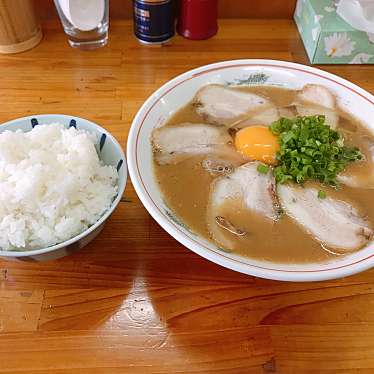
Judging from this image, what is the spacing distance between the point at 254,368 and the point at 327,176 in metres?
0.62

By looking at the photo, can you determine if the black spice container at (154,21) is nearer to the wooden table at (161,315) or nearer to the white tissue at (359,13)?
the white tissue at (359,13)

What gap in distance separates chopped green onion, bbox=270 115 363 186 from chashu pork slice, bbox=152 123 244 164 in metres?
0.15

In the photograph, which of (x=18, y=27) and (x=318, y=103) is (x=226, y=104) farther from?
(x=18, y=27)

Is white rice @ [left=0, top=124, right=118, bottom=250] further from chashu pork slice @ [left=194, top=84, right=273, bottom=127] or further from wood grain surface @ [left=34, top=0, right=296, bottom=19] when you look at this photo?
wood grain surface @ [left=34, top=0, right=296, bottom=19]

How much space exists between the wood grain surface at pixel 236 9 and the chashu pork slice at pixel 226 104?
0.83 m

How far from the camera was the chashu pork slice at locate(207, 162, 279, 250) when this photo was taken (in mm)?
1160

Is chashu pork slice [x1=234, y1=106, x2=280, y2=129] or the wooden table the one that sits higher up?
chashu pork slice [x1=234, y1=106, x2=280, y2=129]

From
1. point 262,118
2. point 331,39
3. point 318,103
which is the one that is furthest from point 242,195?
point 331,39

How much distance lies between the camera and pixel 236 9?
85.4 inches

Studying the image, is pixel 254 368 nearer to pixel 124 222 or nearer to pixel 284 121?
pixel 124 222

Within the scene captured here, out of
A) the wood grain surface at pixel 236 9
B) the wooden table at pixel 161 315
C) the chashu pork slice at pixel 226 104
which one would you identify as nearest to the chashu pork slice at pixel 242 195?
the wooden table at pixel 161 315

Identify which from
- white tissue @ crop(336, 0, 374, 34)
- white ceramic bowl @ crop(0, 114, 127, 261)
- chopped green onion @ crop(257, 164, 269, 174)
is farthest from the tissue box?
white ceramic bowl @ crop(0, 114, 127, 261)

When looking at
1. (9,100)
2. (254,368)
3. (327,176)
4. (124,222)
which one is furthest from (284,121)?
(9,100)

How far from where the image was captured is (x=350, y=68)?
1941 millimetres
